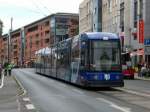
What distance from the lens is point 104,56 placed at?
30.9 m

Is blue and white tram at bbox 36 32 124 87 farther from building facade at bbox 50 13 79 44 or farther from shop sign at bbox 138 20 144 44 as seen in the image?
building facade at bbox 50 13 79 44

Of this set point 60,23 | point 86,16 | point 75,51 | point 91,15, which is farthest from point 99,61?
point 60,23

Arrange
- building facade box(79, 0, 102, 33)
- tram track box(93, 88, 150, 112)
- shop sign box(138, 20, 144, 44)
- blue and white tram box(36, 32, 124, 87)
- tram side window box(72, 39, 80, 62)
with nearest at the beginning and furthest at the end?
tram track box(93, 88, 150, 112), blue and white tram box(36, 32, 124, 87), tram side window box(72, 39, 80, 62), shop sign box(138, 20, 144, 44), building facade box(79, 0, 102, 33)

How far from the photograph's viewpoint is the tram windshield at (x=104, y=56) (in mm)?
30734

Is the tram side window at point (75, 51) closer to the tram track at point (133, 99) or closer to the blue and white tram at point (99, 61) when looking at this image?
the blue and white tram at point (99, 61)

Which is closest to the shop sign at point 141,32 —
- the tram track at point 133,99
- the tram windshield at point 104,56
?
the tram windshield at point 104,56

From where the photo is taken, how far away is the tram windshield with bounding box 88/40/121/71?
1210 inches

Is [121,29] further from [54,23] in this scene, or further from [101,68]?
[54,23]

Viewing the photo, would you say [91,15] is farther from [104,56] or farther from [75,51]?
[104,56]

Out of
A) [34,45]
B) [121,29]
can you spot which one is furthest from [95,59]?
[34,45]

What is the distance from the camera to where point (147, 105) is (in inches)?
787

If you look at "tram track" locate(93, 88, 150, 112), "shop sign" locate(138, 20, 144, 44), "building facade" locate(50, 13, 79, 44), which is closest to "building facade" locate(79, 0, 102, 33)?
"shop sign" locate(138, 20, 144, 44)

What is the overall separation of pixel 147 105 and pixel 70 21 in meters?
154

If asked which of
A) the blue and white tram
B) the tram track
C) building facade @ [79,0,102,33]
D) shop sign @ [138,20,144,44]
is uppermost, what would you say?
building facade @ [79,0,102,33]
